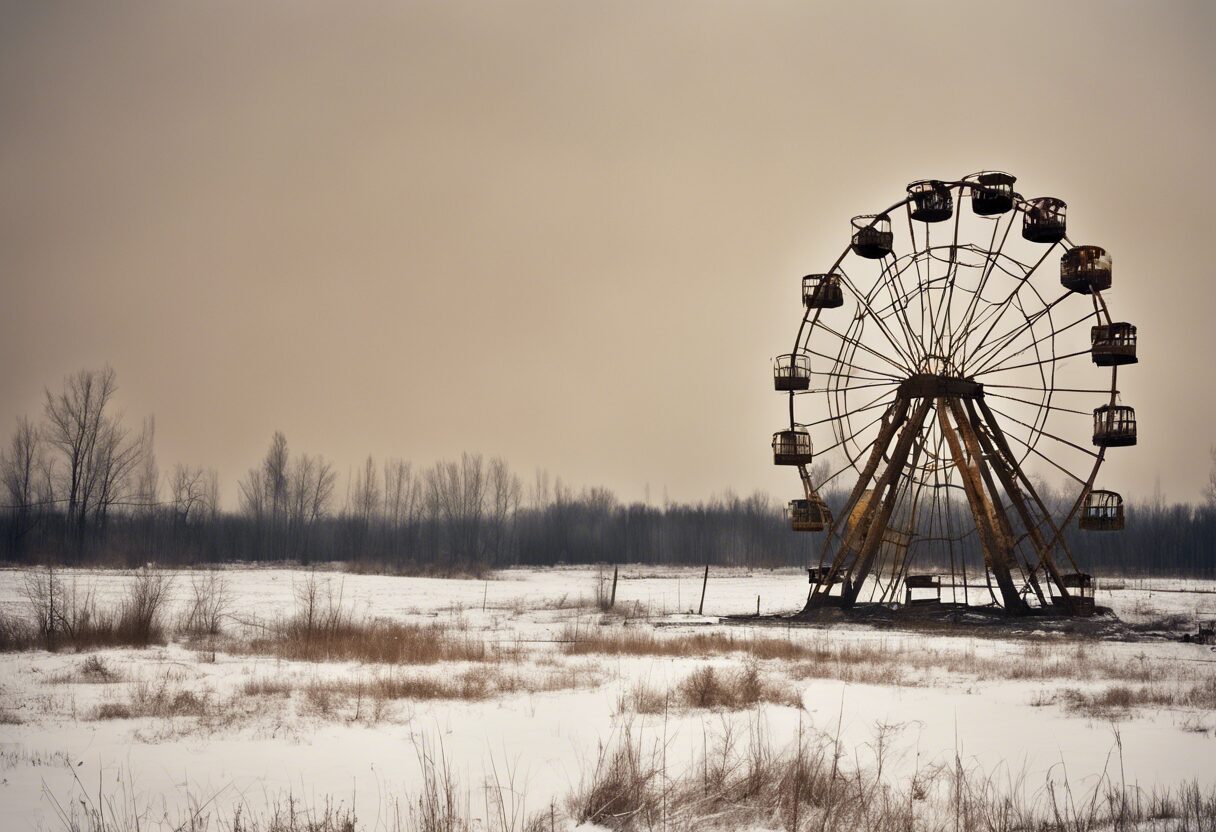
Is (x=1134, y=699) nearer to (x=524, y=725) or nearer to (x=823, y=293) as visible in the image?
(x=524, y=725)

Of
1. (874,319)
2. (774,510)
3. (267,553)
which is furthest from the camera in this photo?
(774,510)

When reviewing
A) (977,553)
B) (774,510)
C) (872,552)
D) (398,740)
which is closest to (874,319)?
(872,552)

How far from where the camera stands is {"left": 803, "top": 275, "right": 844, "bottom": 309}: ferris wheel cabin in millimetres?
33250

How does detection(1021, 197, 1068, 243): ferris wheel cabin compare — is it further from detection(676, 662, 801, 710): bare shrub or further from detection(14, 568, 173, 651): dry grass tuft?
detection(14, 568, 173, 651): dry grass tuft

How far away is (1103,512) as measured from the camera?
90.2ft

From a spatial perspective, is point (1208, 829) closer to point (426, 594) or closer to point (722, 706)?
point (722, 706)

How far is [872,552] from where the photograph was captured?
30.3 meters

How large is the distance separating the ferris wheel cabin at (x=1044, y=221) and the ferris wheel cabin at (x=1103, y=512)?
8566 millimetres

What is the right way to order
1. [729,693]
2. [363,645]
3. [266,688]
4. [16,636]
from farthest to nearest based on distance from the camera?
[363,645] < [16,636] < [266,688] < [729,693]

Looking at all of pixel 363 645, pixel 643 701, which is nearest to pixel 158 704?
pixel 643 701

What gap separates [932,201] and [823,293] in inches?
179

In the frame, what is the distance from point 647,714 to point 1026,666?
28.4 ft

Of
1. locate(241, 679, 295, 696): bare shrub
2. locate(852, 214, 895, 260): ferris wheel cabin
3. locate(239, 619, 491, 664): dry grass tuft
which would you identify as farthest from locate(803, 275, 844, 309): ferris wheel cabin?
locate(241, 679, 295, 696): bare shrub

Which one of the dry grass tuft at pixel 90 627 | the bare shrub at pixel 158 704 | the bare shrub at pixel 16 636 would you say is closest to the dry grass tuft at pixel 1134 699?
the bare shrub at pixel 158 704
